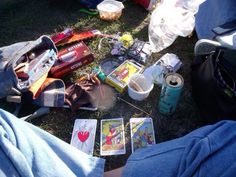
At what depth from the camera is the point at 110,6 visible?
109 inches

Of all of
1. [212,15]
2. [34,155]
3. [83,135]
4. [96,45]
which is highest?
[34,155]

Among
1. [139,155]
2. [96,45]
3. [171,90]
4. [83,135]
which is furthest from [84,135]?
[96,45]

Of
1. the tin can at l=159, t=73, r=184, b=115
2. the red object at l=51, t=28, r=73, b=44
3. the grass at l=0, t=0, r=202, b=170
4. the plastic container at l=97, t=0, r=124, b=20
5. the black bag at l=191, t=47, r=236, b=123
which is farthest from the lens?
the plastic container at l=97, t=0, r=124, b=20

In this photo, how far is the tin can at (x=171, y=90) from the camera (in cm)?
184

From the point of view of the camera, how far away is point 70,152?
1.14m

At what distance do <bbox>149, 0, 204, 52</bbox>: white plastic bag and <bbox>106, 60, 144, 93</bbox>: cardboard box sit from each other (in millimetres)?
309

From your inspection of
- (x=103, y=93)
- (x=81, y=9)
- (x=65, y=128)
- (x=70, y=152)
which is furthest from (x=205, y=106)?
(x=81, y=9)

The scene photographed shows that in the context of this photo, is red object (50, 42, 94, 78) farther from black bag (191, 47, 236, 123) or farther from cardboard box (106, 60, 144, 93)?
black bag (191, 47, 236, 123)

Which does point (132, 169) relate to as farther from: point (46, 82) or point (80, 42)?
point (80, 42)

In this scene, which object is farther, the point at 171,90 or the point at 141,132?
the point at 141,132

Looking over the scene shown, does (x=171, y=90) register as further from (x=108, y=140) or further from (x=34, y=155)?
(x=34, y=155)

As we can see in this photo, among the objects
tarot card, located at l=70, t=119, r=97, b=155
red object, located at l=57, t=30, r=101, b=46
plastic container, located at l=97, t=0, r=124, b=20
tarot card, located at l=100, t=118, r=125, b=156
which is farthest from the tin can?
plastic container, located at l=97, t=0, r=124, b=20

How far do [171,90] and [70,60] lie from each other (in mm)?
867

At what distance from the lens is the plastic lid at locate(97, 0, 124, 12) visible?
2.74 metres
